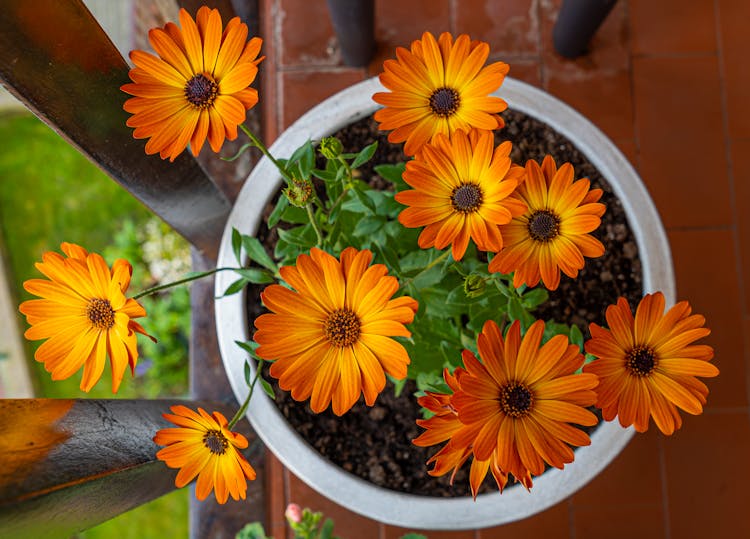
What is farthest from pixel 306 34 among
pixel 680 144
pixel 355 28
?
pixel 680 144

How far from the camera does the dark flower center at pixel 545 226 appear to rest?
640 millimetres

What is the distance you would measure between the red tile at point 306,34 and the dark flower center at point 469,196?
857 mm

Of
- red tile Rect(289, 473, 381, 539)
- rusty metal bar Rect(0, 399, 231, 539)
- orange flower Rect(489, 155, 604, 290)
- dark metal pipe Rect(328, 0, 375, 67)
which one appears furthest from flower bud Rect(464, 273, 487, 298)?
red tile Rect(289, 473, 381, 539)

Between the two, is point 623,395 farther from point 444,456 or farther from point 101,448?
point 101,448

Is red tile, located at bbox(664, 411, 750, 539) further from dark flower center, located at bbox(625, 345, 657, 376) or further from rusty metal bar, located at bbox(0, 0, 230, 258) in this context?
rusty metal bar, located at bbox(0, 0, 230, 258)

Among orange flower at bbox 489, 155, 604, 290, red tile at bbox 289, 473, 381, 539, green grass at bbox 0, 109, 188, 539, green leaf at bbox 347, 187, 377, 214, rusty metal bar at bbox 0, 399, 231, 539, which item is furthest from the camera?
green grass at bbox 0, 109, 188, 539

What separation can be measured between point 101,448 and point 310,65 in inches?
36.9

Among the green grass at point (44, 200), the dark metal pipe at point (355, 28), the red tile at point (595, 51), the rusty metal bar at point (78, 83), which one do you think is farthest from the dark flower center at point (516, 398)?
the green grass at point (44, 200)

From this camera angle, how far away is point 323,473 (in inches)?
39.1

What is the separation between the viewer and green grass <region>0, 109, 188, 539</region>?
5.83ft

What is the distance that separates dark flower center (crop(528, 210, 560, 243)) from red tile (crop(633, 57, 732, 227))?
844 millimetres

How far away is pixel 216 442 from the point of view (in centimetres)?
66

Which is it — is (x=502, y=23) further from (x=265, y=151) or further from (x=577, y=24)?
(x=265, y=151)

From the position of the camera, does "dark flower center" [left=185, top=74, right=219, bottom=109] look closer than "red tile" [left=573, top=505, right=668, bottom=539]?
Yes
